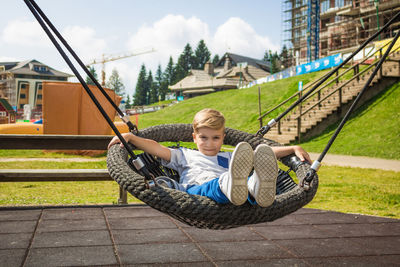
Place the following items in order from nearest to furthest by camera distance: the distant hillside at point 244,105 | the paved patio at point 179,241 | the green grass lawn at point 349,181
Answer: the paved patio at point 179,241, the green grass lawn at point 349,181, the distant hillside at point 244,105

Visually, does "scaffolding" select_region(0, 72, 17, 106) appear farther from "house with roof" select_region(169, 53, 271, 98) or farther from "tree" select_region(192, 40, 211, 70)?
"tree" select_region(192, 40, 211, 70)

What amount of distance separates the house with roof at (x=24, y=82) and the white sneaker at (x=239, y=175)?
89.3m

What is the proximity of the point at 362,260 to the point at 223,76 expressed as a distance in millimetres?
67128

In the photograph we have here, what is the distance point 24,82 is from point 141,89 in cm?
2633

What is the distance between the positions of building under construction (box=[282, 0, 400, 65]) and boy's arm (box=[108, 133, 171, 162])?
27136 mm

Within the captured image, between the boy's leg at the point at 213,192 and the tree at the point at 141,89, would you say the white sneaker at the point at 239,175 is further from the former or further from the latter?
the tree at the point at 141,89

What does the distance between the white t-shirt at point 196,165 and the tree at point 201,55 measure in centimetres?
10009


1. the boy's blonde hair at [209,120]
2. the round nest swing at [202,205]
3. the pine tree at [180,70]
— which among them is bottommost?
the round nest swing at [202,205]

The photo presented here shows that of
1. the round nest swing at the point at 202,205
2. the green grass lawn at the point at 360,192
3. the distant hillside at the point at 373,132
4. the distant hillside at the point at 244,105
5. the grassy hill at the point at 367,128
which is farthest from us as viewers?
the distant hillside at the point at 244,105

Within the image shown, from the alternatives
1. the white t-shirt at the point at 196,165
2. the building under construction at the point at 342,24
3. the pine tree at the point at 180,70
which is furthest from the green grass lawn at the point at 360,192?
the pine tree at the point at 180,70

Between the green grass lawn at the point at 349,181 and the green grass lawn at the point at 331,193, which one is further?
the green grass lawn at the point at 349,181

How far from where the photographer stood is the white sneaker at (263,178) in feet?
6.72

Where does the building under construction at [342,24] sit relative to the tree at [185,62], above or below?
below

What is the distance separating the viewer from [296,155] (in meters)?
2.97
